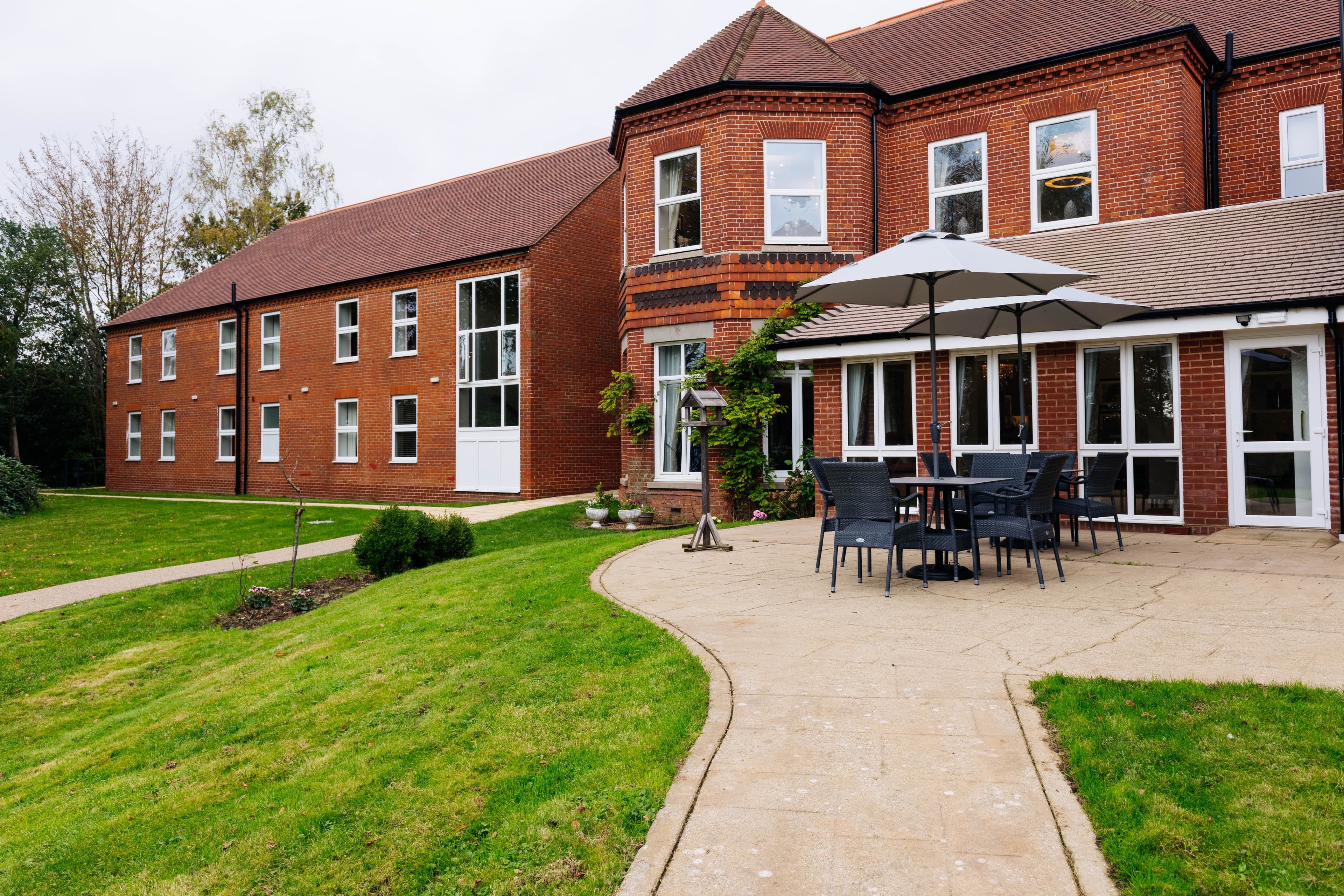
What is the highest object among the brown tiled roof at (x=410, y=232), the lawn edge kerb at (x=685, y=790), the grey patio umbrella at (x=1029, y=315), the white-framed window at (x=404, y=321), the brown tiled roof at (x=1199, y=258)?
the brown tiled roof at (x=410, y=232)

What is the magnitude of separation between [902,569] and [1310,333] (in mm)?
5838

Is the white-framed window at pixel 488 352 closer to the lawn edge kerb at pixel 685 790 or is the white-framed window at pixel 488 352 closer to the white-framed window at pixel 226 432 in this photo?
the white-framed window at pixel 226 432

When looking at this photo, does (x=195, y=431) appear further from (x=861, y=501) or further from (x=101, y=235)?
(x=861, y=501)

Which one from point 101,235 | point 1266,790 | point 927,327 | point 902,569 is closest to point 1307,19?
point 927,327

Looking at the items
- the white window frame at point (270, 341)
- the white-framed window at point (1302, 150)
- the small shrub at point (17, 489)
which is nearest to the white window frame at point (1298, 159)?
the white-framed window at point (1302, 150)

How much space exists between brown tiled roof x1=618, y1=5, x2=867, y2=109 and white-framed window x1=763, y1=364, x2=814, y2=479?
15.9ft

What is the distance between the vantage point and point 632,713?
400 cm

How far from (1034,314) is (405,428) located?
16.0 m

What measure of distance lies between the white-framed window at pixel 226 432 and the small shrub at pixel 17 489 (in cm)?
627

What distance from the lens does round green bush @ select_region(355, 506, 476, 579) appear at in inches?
412

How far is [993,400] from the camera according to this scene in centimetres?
1155

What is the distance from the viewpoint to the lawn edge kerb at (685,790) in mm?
2643

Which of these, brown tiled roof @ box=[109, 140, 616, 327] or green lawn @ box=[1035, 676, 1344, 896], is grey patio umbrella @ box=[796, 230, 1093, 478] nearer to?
green lawn @ box=[1035, 676, 1344, 896]

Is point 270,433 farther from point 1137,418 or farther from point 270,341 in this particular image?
point 1137,418
